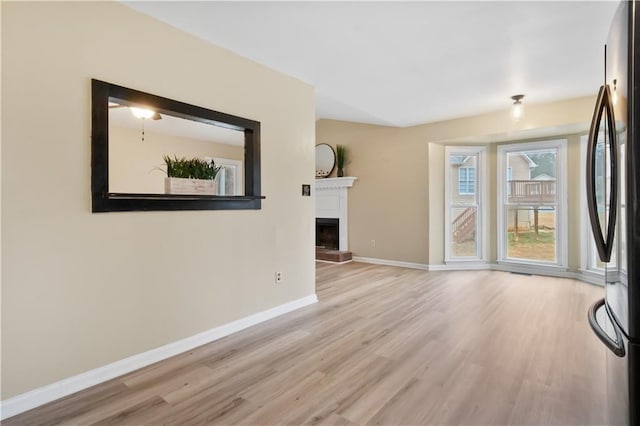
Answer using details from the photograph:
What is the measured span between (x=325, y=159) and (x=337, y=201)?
2.86 ft

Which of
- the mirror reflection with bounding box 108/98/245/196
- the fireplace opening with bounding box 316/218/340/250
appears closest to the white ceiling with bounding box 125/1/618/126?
the mirror reflection with bounding box 108/98/245/196

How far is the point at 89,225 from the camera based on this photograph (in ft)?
6.44

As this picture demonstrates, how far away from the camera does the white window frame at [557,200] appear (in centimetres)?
472

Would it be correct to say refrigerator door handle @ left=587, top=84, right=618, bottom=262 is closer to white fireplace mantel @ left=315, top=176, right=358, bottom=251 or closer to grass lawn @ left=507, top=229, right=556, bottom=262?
grass lawn @ left=507, top=229, right=556, bottom=262

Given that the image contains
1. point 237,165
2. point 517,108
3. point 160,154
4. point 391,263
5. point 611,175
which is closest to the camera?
point 611,175

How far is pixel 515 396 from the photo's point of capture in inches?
72.3

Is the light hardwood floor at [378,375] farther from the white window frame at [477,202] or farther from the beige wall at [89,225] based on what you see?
the white window frame at [477,202]

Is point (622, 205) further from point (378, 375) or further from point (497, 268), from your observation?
point (497, 268)

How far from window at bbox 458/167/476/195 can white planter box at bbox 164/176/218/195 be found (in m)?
4.18

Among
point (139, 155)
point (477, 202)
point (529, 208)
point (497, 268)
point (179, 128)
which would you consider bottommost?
point (497, 268)

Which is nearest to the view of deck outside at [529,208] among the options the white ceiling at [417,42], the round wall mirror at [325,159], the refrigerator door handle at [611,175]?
the white ceiling at [417,42]

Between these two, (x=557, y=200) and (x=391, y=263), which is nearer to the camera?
(x=557, y=200)

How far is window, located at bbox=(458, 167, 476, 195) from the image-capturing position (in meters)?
5.43

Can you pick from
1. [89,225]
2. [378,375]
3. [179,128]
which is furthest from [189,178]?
[179,128]
